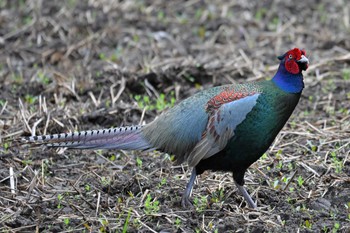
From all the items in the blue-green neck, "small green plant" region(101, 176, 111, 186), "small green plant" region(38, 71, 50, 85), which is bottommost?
"small green plant" region(101, 176, 111, 186)

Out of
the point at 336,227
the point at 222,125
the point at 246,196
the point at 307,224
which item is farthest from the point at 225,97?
the point at 336,227

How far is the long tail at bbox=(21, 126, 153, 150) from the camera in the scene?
16.7 feet

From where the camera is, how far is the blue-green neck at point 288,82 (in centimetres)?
498

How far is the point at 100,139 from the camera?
17.0ft

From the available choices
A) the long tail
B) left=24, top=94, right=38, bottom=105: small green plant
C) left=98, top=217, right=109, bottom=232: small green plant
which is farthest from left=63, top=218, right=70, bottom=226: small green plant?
left=24, top=94, right=38, bottom=105: small green plant

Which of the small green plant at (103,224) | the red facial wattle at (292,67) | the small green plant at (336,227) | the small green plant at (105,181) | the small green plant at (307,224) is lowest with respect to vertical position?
the small green plant at (105,181)

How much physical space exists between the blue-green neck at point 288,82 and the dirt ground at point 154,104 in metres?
0.76

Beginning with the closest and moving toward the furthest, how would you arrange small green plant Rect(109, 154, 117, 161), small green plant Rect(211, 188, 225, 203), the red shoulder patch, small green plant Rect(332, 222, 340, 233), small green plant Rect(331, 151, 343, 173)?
small green plant Rect(332, 222, 340, 233), the red shoulder patch, small green plant Rect(211, 188, 225, 203), small green plant Rect(331, 151, 343, 173), small green plant Rect(109, 154, 117, 161)

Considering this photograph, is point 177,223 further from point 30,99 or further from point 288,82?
point 30,99

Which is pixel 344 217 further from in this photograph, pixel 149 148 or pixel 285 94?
pixel 149 148

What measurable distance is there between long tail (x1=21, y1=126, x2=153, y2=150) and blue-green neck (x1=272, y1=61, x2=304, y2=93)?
106 cm

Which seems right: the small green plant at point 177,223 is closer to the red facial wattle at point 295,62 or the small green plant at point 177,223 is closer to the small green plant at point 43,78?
the red facial wattle at point 295,62

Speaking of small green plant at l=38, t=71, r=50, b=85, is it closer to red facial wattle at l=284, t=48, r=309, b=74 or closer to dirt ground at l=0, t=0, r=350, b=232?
dirt ground at l=0, t=0, r=350, b=232

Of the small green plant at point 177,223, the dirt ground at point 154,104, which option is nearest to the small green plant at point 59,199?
the dirt ground at point 154,104
